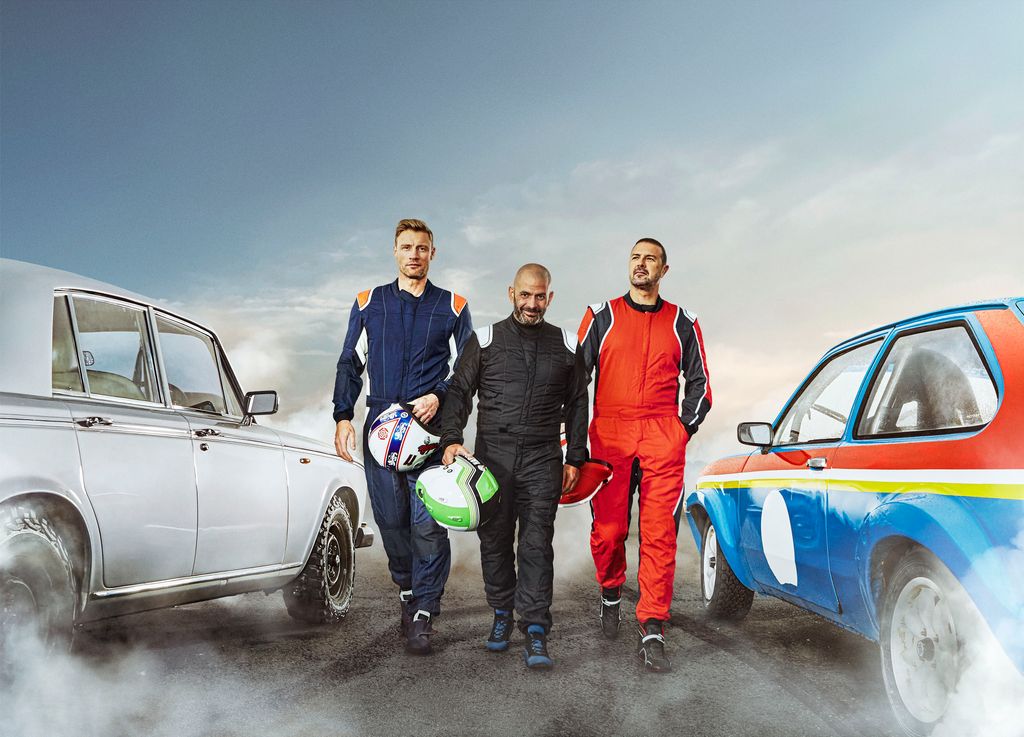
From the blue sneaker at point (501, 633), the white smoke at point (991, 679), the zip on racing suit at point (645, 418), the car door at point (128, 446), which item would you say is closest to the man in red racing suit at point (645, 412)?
the zip on racing suit at point (645, 418)

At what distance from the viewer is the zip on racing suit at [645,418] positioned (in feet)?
19.0

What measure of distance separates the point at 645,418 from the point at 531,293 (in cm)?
107

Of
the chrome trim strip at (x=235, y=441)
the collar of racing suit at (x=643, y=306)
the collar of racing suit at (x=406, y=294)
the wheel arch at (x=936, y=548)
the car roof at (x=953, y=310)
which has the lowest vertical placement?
the wheel arch at (x=936, y=548)

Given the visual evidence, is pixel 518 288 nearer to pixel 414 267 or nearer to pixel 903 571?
pixel 414 267

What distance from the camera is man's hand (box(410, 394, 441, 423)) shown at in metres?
5.91

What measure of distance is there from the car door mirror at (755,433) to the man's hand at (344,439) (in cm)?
241

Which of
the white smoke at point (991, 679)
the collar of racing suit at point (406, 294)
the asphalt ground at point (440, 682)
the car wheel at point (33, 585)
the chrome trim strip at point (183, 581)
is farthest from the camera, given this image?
the collar of racing suit at point (406, 294)

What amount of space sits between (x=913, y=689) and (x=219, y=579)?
3.71m

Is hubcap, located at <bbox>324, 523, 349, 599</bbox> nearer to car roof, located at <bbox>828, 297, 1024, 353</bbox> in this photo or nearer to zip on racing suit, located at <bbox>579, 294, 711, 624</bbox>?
zip on racing suit, located at <bbox>579, 294, 711, 624</bbox>

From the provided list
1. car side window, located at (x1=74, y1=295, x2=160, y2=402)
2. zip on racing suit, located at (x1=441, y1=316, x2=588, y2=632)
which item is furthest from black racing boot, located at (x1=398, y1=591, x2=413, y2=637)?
car side window, located at (x1=74, y1=295, x2=160, y2=402)

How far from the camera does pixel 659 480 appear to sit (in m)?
5.80

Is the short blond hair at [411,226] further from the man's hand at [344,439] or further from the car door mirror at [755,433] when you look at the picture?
the car door mirror at [755,433]

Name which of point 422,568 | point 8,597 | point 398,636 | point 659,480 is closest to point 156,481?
point 8,597

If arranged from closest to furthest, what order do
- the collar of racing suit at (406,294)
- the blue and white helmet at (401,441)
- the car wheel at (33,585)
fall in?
the car wheel at (33,585)
the blue and white helmet at (401,441)
the collar of racing suit at (406,294)
